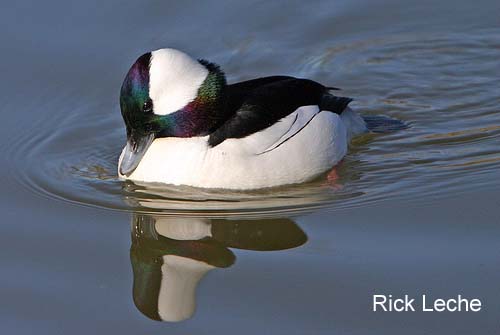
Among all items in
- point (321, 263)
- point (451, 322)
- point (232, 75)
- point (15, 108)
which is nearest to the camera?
point (451, 322)

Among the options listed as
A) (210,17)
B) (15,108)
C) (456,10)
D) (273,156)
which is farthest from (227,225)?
(456,10)

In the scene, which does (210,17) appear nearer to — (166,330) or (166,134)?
(166,134)

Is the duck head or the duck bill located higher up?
the duck head

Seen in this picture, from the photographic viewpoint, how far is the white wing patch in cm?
991

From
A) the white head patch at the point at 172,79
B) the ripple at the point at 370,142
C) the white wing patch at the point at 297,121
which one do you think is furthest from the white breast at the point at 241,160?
the white head patch at the point at 172,79

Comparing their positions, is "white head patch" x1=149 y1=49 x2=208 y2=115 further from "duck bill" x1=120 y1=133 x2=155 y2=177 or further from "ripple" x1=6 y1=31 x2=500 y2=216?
"ripple" x1=6 y1=31 x2=500 y2=216

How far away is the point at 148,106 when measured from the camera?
31.1 ft

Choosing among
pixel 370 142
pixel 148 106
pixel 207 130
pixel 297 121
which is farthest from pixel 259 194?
pixel 370 142

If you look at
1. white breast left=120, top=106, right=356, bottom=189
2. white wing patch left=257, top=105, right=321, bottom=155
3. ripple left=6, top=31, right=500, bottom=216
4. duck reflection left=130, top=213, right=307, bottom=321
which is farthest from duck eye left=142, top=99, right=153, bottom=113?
white wing patch left=257, top=105, right=321, bottom=155

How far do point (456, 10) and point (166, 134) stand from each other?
16.0ft

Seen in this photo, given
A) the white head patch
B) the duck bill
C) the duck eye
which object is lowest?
the duck bill

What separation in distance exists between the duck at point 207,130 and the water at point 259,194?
165 millimetres

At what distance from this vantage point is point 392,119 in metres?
11.4

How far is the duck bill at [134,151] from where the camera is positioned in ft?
32.1
